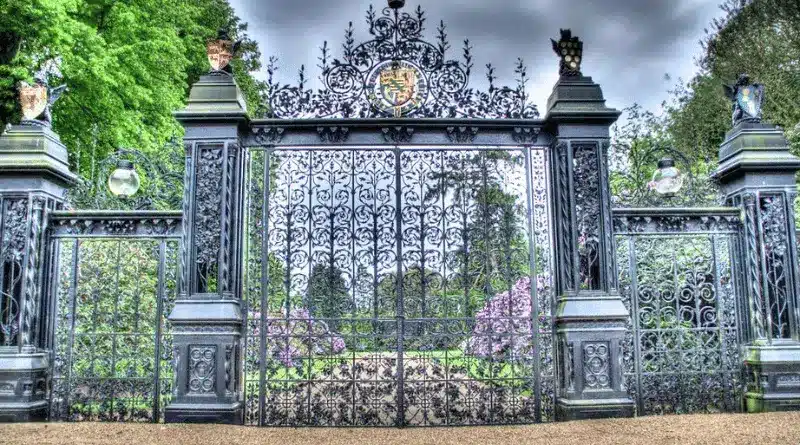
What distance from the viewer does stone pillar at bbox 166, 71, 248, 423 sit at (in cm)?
543

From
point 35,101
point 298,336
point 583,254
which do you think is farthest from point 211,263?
point 583,254

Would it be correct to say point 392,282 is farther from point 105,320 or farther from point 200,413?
point 105,320

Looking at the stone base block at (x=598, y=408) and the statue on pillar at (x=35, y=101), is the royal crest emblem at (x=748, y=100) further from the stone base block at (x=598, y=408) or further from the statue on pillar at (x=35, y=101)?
the statue on pillar at (x=35, y=101)

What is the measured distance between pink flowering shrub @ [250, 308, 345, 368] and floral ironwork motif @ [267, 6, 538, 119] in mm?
1918

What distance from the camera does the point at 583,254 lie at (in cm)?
576

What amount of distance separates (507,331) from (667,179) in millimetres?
2164

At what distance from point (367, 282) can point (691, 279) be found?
330cm

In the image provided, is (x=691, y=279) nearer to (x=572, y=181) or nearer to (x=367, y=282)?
(x=572, y=181)

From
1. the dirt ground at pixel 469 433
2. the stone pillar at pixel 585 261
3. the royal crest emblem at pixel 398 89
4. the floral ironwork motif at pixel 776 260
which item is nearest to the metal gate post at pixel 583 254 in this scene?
the stone pillar at pixel 585 261

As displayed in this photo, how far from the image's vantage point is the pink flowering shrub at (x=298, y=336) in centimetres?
576

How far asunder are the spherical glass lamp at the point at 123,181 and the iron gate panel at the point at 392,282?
1184 millimetres

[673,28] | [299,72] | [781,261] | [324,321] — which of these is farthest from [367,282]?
[673,28]

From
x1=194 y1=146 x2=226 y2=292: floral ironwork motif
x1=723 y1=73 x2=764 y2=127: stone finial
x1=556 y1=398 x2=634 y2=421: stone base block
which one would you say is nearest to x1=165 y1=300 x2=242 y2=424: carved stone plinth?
x1=194 y1=146 x2=226 y2=292: floral ironwork motif

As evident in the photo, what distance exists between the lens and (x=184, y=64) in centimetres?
1334
